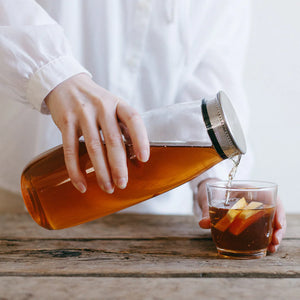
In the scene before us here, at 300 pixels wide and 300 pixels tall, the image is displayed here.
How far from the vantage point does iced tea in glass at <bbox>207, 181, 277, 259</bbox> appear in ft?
1.98

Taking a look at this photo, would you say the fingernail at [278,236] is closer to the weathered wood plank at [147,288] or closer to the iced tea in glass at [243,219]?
the iced tea in glass at [243,219]

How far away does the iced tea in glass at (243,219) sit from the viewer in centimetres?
60

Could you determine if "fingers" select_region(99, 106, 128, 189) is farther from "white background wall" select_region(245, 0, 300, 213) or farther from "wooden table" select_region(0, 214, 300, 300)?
"white background wall" select_region(245, 0, 300, 213)

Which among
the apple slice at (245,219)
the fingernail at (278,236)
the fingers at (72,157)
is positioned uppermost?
the fingers at (72,157)

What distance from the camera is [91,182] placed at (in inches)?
24.3

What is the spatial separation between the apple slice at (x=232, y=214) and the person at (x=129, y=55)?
0.10 m

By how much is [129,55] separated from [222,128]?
0.50 meters

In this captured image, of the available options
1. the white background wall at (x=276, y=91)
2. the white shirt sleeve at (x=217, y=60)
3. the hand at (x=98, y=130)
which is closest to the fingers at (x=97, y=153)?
the hand at (x=98, y=130)

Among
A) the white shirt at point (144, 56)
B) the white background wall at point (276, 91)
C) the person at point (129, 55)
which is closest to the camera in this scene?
the person at point (129, 55)

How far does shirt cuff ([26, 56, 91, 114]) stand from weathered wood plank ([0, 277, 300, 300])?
0.93ft

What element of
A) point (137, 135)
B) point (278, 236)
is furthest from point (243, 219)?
point (137, 135)

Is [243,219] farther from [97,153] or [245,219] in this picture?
[97,153]

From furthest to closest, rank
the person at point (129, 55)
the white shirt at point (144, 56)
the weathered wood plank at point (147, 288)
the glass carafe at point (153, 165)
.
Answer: the white shirt at point (144, 56) → the person at point (129, 55) → the glass carafe at point (153, 165) → the weathered wood plank at point (147, 288)

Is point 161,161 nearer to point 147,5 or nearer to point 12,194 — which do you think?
point 147,5
